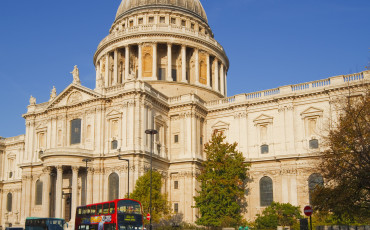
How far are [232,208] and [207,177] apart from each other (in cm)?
425

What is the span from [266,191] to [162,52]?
28909 millimetres

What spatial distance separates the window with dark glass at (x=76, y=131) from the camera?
5450 centimetres

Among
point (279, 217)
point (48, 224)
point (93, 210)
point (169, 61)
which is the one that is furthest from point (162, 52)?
point (93, 210)

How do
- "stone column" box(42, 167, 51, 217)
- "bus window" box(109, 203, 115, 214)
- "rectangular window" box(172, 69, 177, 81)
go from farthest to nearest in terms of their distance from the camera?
"rectangular window" box(172, 69, 177, 81) < "stone column" box(42, 167, 51, 217) < "bus window" box(109, 203, 115, 214)

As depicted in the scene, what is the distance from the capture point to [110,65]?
71875 mm

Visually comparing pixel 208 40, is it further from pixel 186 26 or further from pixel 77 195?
pixel 77 195

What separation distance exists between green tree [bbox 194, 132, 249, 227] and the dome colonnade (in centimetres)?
1906

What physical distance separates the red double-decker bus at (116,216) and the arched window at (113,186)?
12878 millimetres

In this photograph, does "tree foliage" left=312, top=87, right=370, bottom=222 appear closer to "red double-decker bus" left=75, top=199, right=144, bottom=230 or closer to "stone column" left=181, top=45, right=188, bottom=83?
"red double-decker bus" left=75, top=199, right=144, bottom=230

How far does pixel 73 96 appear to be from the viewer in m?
56.1

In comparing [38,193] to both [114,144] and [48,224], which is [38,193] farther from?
[48,224]

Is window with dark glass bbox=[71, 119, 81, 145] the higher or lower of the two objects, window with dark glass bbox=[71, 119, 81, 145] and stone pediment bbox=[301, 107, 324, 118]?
the lower

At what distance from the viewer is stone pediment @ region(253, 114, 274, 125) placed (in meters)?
55.4

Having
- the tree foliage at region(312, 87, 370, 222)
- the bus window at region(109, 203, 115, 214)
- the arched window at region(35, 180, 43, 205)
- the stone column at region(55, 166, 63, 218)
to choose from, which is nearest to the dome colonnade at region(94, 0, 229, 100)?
the arched window at region(35, 180, 43, 205)
